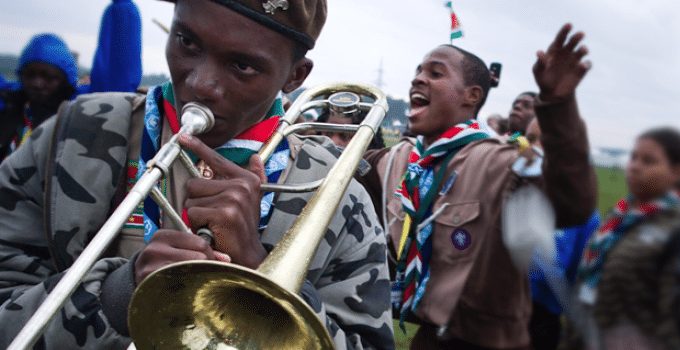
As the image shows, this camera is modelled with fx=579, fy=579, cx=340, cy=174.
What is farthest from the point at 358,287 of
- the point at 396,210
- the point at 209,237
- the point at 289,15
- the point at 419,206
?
the point at 396,210

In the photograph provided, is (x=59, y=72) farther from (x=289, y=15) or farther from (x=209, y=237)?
(x=209, y=237)

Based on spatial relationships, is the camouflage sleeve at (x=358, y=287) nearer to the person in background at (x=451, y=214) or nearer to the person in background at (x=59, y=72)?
the person in background at (x=451, y=214)

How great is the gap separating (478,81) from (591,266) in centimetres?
270

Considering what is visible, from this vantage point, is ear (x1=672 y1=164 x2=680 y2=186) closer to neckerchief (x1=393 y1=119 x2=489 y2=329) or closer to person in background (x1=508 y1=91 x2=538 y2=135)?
person in background (x1=508 y1=91 x2=538 y2=135)

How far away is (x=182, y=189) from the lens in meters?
1.60

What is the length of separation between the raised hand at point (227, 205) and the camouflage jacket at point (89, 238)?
0.19 meters

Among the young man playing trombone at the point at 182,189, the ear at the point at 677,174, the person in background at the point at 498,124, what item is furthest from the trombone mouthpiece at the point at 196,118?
the person in background at the point at 498,124

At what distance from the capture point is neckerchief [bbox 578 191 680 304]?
592 mm

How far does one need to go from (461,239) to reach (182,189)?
5.16 feet

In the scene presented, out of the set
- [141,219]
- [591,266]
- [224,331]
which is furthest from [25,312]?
[591,266]

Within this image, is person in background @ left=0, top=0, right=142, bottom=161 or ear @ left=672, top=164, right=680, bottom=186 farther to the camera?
person in background @ left=0, top=0, right=142, bottom=161

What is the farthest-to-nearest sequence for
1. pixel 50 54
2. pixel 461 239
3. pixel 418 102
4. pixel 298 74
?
pixel 50 54 < pixel 418 102 < pixel 461 239 < pixel 298 74

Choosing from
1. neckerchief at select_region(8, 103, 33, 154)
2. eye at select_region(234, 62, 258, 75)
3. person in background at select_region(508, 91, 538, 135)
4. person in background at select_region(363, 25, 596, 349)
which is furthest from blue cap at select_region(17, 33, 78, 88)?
eye at select_region(234, 62, 258, 75)

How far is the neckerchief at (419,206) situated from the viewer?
115 inches
